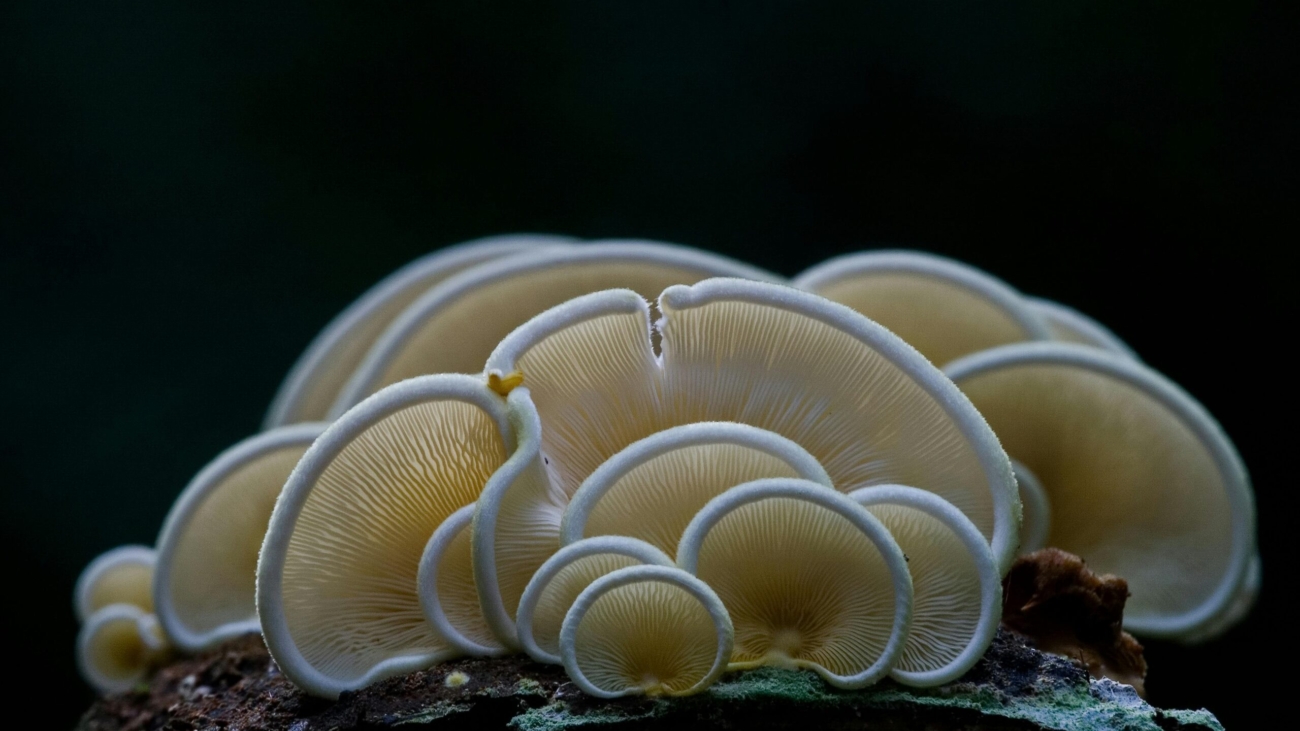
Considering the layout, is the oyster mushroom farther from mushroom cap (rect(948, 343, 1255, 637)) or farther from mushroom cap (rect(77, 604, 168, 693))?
mushroom cap (rect(77, 604, 168, 693))

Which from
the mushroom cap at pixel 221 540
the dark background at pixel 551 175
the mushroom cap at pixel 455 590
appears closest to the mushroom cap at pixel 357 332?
the mushroom cap at pixel 221 540

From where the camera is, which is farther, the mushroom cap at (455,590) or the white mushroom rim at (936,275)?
the white mushroom rim at (936,275)

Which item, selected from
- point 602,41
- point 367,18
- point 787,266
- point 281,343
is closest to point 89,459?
point 281,343

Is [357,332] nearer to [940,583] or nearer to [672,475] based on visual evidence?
[672,475]

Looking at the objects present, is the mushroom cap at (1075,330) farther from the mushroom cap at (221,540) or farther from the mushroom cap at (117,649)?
the mushroom cap at (117,649)

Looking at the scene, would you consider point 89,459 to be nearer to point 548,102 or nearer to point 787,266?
point 548,102

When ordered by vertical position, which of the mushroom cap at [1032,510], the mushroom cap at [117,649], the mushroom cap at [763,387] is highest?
the mushroom cap at [763,387]
